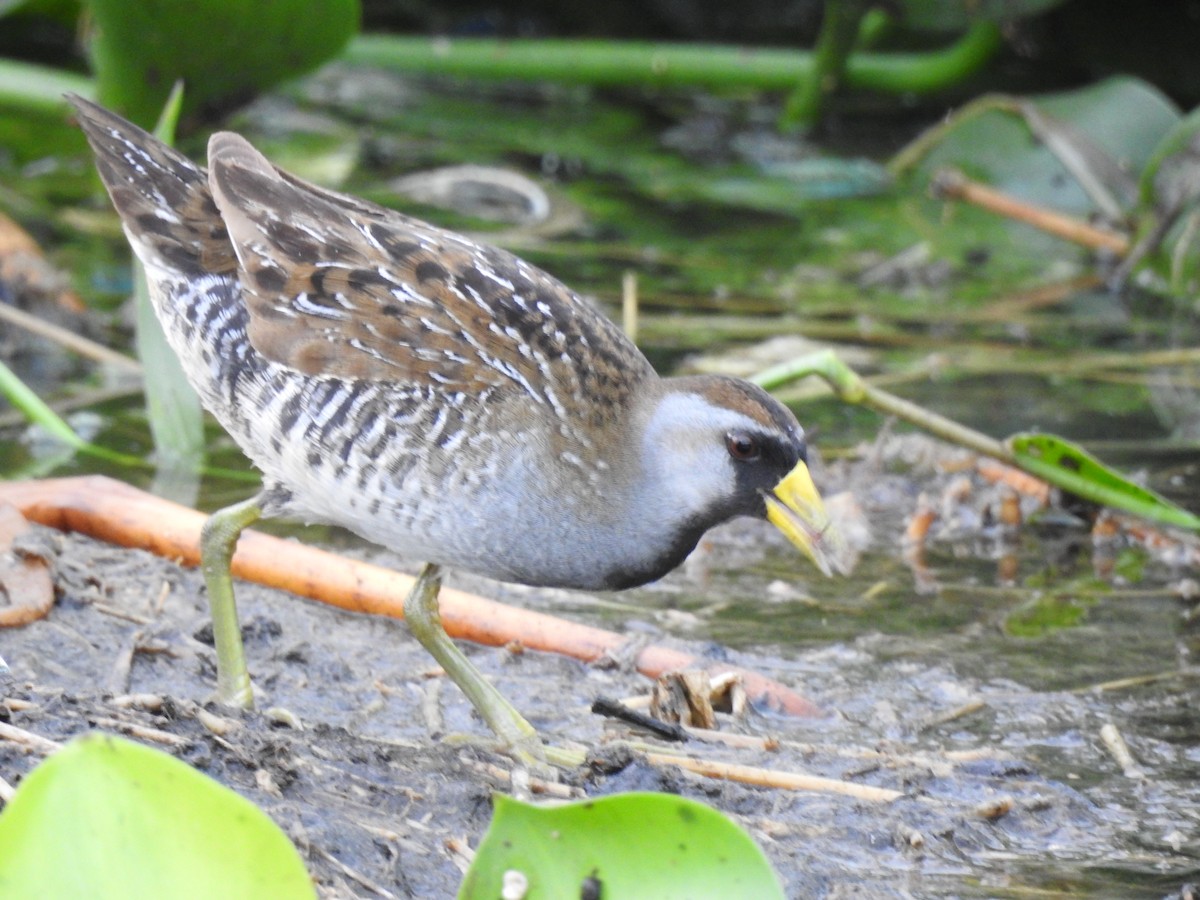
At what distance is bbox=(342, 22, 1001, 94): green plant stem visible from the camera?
9250 millimetres

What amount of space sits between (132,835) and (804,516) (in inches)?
68.7

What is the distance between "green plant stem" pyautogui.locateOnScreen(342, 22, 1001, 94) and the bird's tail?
5.03 m

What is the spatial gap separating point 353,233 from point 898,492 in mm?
2498

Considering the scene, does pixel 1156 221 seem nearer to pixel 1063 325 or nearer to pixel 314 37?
pixel 1063 325

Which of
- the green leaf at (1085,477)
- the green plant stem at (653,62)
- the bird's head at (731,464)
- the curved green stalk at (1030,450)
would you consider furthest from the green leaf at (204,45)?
the bird's head at (731,464)

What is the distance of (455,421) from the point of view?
356 cm

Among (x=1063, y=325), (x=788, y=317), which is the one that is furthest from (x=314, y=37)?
(x=1063, y=325)

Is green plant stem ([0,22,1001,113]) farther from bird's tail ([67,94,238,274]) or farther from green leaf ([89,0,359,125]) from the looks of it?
bird's tail ([67,94,238,274])

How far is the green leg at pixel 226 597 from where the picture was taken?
3.82 m

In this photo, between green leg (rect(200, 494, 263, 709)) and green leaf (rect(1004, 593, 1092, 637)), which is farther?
green leaf (rect(1004, 593, 1092, 637))

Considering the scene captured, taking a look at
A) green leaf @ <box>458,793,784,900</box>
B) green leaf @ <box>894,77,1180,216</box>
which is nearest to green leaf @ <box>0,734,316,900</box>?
green leaf @ <box>458,793,784,900</box>

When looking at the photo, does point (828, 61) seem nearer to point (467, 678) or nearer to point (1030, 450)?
point (1030, 450)

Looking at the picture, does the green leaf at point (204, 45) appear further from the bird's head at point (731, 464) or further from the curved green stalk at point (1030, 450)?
the bird's head at point (731, 464)

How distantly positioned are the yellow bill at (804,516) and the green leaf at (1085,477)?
1.57m
